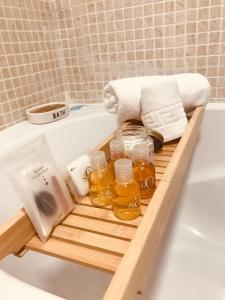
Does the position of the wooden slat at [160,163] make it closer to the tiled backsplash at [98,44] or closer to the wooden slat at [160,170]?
the wooden slat at [160,170]

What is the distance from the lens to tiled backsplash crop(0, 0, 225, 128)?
0.89 m

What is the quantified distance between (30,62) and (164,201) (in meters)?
0.84

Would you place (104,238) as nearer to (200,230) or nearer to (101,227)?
(101,227)

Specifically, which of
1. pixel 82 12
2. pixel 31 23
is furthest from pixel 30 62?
pixel 82 12

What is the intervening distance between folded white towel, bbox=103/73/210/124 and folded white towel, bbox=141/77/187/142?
0.18ft

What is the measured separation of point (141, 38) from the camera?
975 mm

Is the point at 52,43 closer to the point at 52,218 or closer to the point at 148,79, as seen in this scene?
the point at 148,79

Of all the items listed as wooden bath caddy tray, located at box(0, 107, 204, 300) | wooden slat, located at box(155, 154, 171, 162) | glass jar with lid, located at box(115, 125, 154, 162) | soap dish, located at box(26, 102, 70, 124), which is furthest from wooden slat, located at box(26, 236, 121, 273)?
soap dish, located at box(26, 102, 70, 124)

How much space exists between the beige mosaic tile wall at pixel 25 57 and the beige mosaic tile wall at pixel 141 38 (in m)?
0.08

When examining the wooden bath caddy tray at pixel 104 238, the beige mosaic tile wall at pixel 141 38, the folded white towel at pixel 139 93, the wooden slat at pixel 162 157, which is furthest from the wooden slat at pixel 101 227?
the beige mosaic tile wall at pixel 141 38

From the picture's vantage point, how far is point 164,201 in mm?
424

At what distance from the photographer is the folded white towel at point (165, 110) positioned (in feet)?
2.38

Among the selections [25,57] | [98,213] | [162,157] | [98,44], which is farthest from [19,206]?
[98,44]

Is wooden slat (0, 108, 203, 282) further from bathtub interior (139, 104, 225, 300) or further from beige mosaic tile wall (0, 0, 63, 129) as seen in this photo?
beige mosaic tile wall (0, 0, 63, 129)
